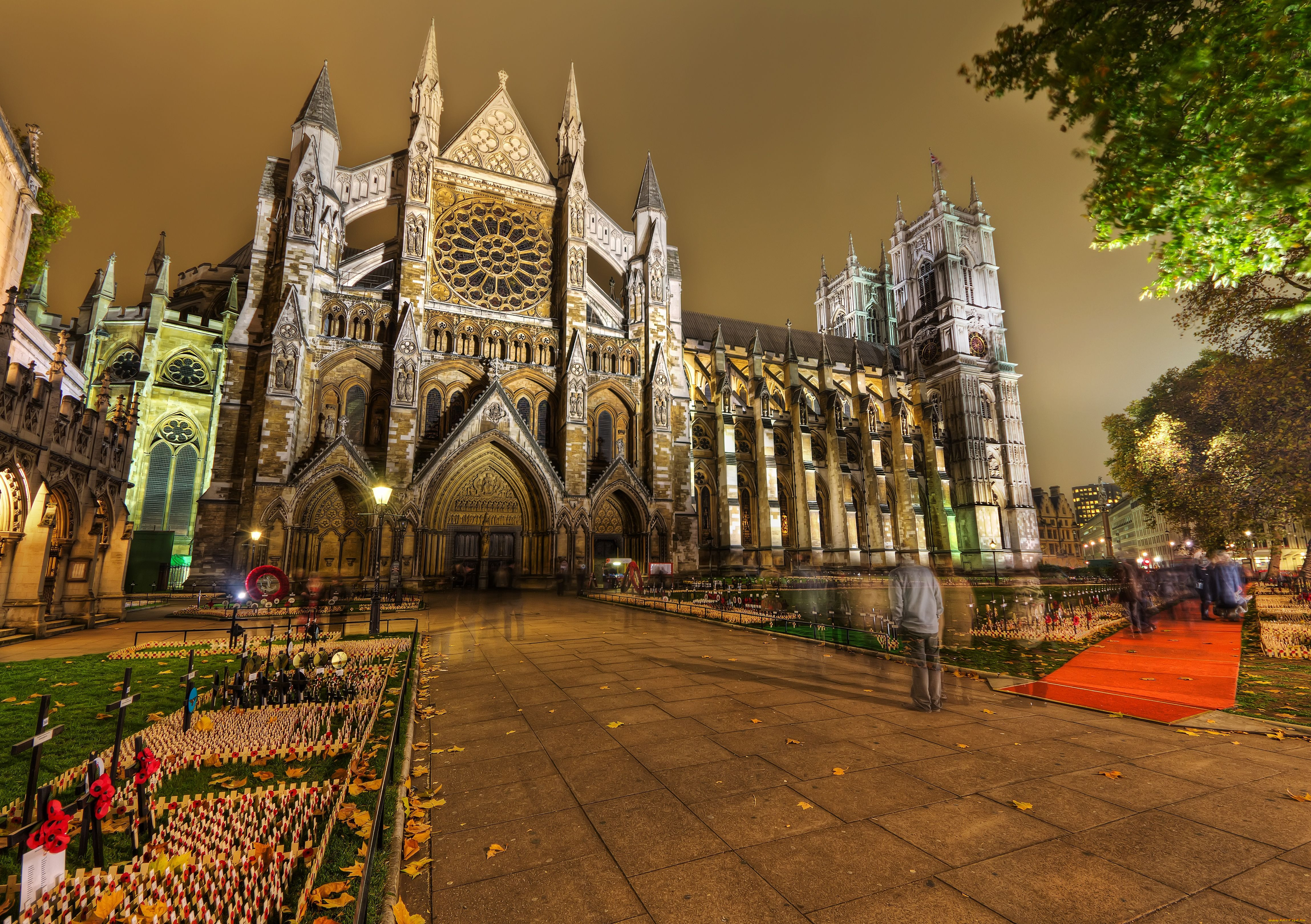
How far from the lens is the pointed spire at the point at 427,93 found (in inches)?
1104

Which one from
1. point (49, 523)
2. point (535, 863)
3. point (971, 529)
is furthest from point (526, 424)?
point (971, 529)

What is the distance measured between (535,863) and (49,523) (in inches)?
625

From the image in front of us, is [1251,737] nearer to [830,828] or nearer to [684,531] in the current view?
[830,828]

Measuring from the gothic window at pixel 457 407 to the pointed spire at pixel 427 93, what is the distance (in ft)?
42.0

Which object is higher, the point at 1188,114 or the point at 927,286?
the point at 927,286

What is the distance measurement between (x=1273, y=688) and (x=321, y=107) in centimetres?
3527

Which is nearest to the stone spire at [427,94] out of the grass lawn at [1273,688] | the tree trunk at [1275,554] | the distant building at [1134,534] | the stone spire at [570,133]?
the stone spire at [570,133]

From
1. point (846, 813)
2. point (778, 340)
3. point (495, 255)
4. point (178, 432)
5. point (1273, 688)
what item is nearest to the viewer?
point (846, 813)

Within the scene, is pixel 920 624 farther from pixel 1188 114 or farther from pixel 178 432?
pixel 178 432

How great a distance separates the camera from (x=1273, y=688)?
7227mm

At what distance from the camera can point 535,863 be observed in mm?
3084

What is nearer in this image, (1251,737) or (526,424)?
(1251,737)

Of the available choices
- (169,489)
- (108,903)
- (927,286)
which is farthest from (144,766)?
(927,286)

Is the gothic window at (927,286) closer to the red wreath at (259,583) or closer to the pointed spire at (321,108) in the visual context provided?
the pointed spire at (321,108)
